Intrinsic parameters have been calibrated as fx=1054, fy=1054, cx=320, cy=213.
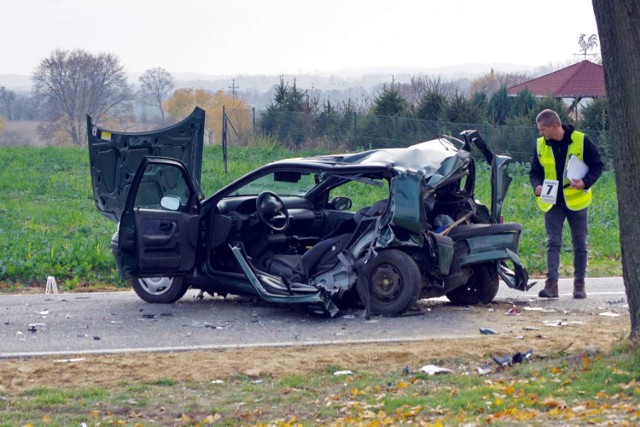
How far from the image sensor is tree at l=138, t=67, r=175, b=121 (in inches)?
3718

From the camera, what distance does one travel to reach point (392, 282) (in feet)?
31.8

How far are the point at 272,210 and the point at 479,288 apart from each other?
7.35ft

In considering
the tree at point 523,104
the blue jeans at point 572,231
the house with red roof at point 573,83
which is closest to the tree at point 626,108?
the blue jeans at point 572,231

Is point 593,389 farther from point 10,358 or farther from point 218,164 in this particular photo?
point 218,164

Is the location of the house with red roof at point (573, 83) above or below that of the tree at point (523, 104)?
above

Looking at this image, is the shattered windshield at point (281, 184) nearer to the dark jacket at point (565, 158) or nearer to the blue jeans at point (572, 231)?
the dark jacket at point (565, 158)

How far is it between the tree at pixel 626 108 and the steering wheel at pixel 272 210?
401 centimetres

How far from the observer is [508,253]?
1019 centimetres

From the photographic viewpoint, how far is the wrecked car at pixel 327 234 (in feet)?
31.8

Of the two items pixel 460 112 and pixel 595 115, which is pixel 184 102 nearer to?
pixel 460 112

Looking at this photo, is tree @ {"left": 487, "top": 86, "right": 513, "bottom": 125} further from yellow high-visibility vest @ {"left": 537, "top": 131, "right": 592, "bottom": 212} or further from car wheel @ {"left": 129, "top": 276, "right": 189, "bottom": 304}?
car wheel @ {"left": 129, "top": 276, "right": 189, "bottom": 304}

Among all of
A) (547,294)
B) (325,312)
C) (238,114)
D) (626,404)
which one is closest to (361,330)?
(325,312)

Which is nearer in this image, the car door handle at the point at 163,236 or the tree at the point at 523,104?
the car door handle at the point at 163,236

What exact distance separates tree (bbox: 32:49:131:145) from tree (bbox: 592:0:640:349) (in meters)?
60.6
